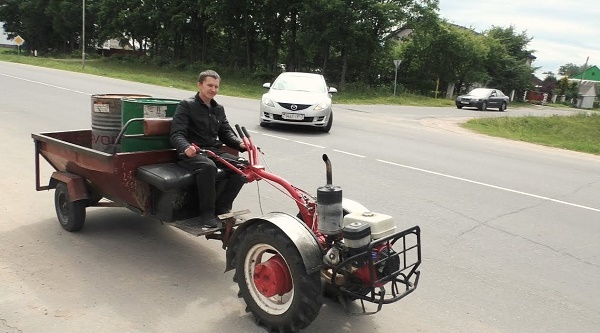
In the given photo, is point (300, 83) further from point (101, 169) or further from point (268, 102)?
point (101, 169)

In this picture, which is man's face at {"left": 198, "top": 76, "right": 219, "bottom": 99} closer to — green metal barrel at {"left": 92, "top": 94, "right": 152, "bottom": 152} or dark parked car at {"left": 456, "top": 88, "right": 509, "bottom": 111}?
green metal barrel at {"left": 92, "top": 94, "right": 152, "bottom": 152}

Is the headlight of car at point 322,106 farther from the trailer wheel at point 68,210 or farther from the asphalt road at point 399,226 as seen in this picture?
the trailer wheel at point 68,210

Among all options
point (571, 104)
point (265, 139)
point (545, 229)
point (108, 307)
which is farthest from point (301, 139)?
point (571, 104)

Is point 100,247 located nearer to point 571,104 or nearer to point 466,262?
point 466,262

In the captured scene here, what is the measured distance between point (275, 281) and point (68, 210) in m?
2.74

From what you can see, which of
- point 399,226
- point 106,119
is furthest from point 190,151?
point 399,226

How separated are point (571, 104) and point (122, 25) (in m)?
56.9

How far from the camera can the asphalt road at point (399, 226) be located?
3.43 meters

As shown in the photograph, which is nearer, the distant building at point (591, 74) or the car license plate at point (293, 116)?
the car license plate at point (293, 116)

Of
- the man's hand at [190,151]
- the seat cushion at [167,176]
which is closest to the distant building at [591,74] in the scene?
the seat cushion at [167,176]

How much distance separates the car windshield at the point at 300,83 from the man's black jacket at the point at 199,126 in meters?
8.98

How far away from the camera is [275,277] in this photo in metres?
3.11

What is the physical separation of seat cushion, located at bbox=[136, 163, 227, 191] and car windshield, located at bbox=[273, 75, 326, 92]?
9.56 meters

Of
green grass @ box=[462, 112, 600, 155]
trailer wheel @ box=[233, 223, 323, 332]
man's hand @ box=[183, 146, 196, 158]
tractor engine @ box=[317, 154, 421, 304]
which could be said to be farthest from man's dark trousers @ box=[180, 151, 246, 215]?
green grass @ box=[462, 112, 600, 155]
